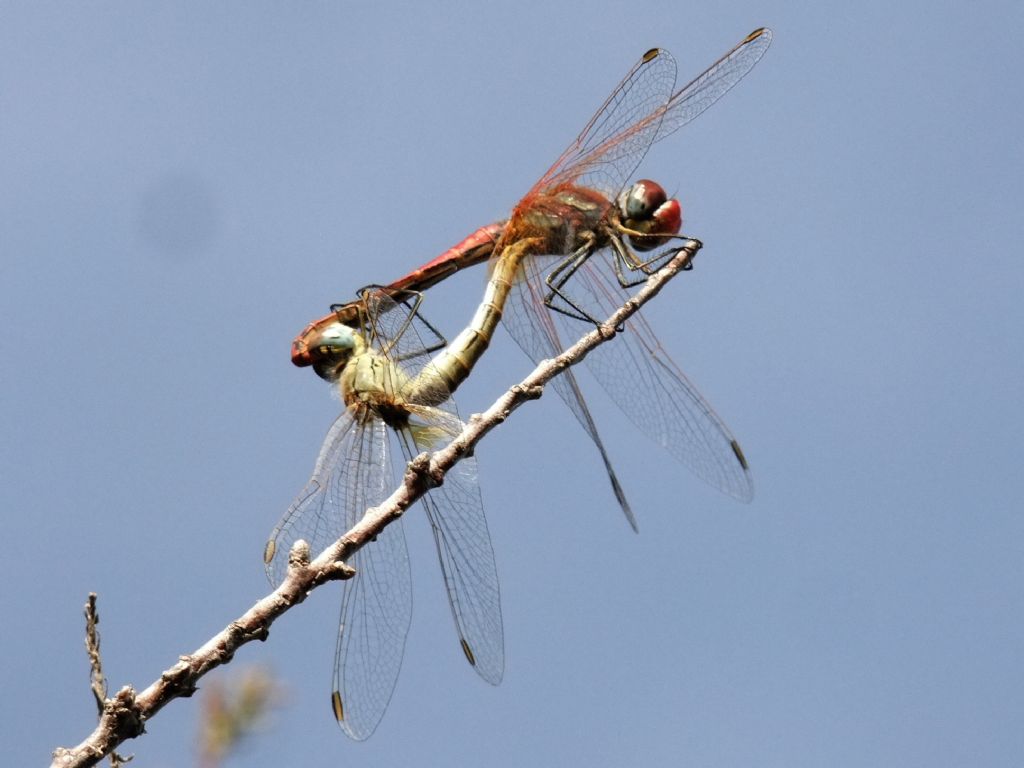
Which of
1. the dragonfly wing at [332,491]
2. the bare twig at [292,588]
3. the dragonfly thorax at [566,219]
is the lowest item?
the bare twig at [292,588]

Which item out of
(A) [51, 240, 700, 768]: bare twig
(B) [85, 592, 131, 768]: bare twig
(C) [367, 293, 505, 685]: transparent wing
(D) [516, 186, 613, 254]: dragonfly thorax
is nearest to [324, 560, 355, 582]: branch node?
(A) [51, 240, 700, 768]: bare twig

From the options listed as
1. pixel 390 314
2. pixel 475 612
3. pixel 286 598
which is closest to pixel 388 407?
pixel 390 314

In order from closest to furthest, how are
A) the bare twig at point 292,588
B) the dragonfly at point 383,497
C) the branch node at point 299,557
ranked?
the bare twig at point 292,588, the branch node at point 299,557, the dragonfly at point 383,497

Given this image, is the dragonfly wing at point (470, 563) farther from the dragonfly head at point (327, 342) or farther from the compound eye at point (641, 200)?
the compound eye at point (641, 200)

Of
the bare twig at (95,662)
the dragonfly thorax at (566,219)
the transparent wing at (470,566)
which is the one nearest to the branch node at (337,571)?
the bare twig at (95,662)

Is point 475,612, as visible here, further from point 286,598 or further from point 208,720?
point 286,598

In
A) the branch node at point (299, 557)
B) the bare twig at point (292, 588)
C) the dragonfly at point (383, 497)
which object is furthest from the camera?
the dragonfly at point (383, 497)

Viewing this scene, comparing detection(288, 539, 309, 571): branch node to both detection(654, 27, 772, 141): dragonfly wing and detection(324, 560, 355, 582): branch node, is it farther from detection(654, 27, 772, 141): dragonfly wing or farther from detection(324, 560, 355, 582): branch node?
detection(654, 27, 772, 141): dragonfly wing
